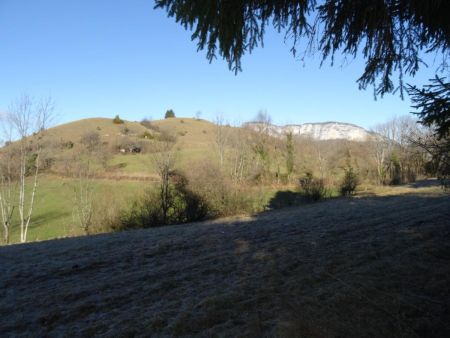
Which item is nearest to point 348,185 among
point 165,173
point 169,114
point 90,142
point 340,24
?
point 165,173

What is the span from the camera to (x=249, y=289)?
10.8ft

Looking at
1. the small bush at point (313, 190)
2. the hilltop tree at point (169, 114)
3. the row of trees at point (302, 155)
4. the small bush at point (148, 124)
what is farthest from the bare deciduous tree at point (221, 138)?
the hilltop tree at point (169, 114)

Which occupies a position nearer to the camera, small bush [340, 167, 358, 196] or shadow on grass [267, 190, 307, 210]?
shadow on grass [267, 190, 307, 210]

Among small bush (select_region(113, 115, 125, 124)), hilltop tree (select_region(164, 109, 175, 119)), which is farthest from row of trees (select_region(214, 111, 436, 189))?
hilltop tree (select_region(164, 109, 175, 119))

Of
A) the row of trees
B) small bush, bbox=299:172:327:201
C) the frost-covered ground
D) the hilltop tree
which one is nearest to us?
the frost-covered ground

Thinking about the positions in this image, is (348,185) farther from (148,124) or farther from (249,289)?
(148,124)

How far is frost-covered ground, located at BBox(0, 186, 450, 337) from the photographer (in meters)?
2.58

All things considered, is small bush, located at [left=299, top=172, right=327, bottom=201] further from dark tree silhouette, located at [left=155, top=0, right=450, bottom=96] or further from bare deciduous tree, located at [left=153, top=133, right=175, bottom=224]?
dark tree silhouette, located at [left=155, top=0, right=450, bottom=96]

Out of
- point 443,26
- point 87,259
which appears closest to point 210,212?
point 87,259

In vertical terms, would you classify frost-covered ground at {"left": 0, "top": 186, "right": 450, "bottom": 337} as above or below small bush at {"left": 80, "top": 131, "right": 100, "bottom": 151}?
below

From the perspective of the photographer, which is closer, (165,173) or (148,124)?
(165,173)

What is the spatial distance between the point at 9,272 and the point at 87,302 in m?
2.41

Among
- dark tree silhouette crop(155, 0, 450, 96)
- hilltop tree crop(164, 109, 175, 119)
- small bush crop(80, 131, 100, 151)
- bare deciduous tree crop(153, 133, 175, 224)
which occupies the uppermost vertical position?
hilltop tree crop(164, 109, 175, 119)

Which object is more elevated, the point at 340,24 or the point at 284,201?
the point at 340,24
